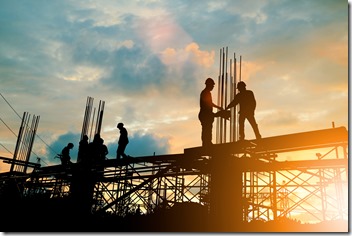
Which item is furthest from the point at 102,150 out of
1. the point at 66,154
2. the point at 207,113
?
the point at 207,113

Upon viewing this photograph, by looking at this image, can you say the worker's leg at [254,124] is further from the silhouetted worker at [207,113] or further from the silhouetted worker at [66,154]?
the silhouetted worker at [66,154]

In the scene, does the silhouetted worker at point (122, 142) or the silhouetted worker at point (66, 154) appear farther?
the silhouetted worker at point (66, 154)

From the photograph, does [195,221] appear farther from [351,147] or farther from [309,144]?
[351,147]

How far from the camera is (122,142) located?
13609mm

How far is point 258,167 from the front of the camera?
10.0 m

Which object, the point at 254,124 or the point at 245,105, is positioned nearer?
the point at 254,124

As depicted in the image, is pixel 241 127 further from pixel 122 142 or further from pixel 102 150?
pixel 102 150

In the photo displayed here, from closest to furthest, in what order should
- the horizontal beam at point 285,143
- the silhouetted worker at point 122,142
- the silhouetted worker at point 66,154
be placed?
the horizontal beam at point 285,143, the silhouetted worker at point 122,142, the silhouetted worker at point 66,154

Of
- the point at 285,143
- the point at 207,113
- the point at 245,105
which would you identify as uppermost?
the point at 245,105

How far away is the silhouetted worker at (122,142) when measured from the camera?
524 inches

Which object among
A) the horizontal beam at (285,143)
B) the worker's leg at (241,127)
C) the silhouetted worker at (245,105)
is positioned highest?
the silhouetted worker at (245,105)

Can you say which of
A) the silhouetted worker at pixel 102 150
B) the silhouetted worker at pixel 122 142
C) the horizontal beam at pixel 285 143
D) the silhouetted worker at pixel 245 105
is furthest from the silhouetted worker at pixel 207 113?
the silhouetted worker at pixel 102 150

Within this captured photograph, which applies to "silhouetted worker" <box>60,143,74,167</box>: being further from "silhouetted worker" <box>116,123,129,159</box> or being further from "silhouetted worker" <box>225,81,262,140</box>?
"silhouetted worker" <box>225,81,262,140</box>

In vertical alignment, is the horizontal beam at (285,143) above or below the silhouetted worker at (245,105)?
below
